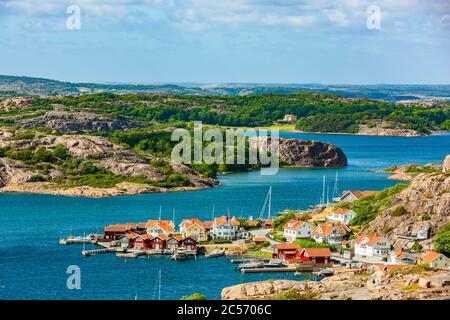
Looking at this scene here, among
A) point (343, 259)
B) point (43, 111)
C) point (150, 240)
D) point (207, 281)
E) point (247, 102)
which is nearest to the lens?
point (207, 281)

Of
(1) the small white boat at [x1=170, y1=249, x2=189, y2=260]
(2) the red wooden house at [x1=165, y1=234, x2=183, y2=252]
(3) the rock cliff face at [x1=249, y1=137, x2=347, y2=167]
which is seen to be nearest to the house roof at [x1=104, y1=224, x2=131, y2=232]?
(2) the red wooden house at [x1=165, y1=234, x2=183, y2=252]

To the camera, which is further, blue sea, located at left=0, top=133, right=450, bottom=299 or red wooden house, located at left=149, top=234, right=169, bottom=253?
red wooden house, located at left=149, top=234, right=169, bottom=253

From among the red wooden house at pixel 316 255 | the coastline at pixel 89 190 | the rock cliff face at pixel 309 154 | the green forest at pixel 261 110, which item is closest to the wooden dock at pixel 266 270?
the red wooden house at pixel 316 255

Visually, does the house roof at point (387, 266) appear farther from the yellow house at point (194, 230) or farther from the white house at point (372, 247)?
the yellow house at point (194, 230)

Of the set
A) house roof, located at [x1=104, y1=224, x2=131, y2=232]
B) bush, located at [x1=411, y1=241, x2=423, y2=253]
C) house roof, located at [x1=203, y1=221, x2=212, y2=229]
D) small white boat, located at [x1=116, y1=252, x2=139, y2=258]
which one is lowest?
small white boat, located at [x1=116, y1=252, x2=139, y2=258]

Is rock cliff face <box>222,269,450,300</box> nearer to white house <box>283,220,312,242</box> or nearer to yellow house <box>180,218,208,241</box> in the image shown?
white house <box>283,220,312,242</box>

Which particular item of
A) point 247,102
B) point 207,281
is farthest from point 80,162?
point 247,102
